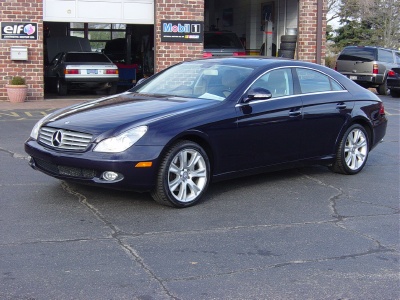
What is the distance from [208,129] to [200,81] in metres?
0.98

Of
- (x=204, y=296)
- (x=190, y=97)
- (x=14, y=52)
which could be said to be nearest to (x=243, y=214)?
(x=190, y=97)

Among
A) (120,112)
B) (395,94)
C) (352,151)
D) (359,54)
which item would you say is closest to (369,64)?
(359,54)

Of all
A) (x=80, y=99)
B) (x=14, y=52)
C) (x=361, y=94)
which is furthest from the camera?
(x=80, y=99)

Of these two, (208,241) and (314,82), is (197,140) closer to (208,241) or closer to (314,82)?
(208,241)

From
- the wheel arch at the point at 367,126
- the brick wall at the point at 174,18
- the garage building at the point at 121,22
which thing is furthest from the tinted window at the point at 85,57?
the wheel arch at the point at 367,126

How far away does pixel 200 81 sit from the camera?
755 cm

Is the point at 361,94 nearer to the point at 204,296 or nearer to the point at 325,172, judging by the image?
the point at 325,172

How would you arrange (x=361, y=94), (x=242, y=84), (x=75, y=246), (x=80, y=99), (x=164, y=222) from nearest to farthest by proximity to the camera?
1. (x=75, y=246)
2. (x=164, y=222)
3. (x=242, y=84)
4. (x=361, y=94)
5. (x=80, y=99)

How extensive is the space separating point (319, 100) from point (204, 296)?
167 inches

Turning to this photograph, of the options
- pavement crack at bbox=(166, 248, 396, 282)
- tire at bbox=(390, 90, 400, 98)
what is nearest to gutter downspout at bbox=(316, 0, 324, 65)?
tire at bbox=(390, 90, 400, 98)

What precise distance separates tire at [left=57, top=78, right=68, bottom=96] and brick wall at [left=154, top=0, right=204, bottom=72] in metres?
3.29

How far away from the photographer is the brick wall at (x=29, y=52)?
17.2 m

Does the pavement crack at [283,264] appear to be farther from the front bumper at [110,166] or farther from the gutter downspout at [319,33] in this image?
the gutter downspout at [319,33]

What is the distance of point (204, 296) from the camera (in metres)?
4.39
